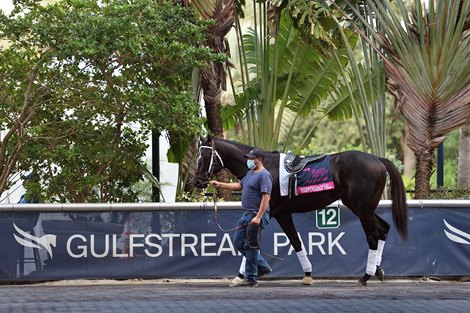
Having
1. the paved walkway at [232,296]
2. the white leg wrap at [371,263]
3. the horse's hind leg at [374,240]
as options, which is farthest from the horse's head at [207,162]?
the white leg wrap at [371,263]

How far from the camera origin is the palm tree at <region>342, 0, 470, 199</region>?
1895 cm

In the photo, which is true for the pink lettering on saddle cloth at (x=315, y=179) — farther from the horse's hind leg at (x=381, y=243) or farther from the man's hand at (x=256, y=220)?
the man's hand at (x=256, y=220)

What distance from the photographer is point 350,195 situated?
15.6 m

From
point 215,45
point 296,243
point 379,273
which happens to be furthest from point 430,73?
point 296,243

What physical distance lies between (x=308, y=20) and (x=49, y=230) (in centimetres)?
639

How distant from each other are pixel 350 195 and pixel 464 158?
6340mm

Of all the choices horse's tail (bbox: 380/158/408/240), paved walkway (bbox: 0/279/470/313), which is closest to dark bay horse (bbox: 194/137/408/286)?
horse's tail (bbox: 380/158/408/240)

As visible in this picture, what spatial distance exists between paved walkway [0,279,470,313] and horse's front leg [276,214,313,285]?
21 cm

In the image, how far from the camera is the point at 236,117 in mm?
22531

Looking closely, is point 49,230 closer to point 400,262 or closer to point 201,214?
point 201,214

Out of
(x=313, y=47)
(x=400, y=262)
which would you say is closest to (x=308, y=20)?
(x=313, y=47)

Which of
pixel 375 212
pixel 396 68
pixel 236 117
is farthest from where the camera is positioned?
pixel 236 117

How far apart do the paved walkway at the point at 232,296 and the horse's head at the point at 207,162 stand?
5.26ft

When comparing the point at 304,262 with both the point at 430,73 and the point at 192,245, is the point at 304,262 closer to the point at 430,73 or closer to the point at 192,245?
the point at 192,245
